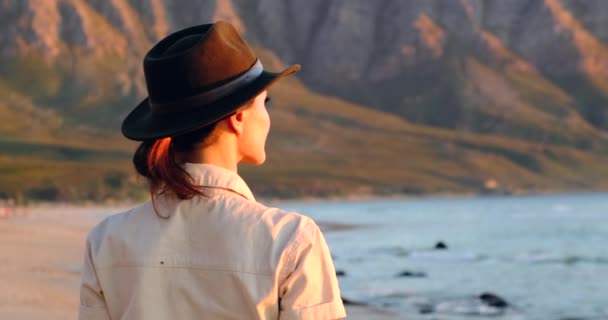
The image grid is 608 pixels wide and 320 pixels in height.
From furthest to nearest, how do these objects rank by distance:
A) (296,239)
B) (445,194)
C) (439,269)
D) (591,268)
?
1. (445,194)
2. (591,268)
3. (439,269)
4. (296,239)

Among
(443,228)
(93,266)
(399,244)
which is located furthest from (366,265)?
(443,228)

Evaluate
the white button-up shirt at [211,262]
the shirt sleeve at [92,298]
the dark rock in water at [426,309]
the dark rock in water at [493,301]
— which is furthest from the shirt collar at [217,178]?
the dark rock in water at [493,301]

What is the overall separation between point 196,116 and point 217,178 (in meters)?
0.18

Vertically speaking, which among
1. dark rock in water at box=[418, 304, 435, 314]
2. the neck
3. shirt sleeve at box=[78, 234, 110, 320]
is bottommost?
dark rock in water at box=[418, 304, 435, 314]

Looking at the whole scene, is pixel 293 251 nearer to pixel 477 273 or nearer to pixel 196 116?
pixel 196 116

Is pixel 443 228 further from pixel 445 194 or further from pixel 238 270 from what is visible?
pixel 445 194

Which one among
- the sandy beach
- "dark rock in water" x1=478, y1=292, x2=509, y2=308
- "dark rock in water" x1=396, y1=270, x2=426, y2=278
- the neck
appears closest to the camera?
the neck

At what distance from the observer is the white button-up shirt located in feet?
9.24

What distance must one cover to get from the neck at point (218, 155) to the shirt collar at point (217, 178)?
0.04m

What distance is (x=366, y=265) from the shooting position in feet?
120

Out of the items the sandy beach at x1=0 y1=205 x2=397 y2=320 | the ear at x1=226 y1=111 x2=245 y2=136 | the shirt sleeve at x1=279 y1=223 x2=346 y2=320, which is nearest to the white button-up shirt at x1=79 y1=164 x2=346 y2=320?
the shirt sleeve at x1=279 y1=223 x2=346 y2=320

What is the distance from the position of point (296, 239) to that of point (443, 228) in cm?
7271

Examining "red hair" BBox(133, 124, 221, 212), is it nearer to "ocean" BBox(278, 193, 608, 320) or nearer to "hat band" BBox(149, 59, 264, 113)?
"hat band" BBox(149, 59, 264, 113)

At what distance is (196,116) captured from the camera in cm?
301
